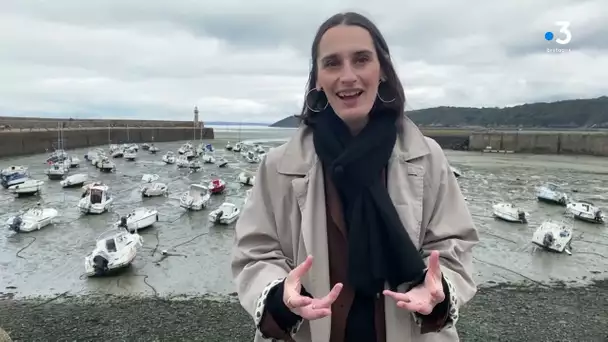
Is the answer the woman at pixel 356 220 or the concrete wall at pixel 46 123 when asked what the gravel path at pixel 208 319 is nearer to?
the woman at pixel 356 220

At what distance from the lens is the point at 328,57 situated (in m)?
1.96

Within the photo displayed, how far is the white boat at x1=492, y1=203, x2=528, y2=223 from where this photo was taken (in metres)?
23.0

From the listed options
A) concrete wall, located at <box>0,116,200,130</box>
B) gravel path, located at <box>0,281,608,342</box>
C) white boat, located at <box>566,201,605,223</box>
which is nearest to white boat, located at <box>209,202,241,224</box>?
gravel path, located at <box>0,281,608,342</box>

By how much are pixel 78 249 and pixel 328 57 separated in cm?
1873

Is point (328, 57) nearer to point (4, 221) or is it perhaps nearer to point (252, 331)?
point (252, 331)

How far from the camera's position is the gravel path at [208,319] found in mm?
10625

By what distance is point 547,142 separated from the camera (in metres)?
69.4

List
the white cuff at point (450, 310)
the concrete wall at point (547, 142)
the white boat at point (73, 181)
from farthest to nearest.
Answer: the concrete wall at point (547, 142), the white boat at point (73, 181), the white cuff at point (450, 310)

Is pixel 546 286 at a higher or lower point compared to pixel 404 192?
lower

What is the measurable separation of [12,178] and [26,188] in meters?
3.48

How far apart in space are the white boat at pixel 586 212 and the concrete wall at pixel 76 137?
162 ft

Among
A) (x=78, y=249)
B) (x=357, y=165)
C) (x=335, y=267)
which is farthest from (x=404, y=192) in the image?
(x=78, y=249)

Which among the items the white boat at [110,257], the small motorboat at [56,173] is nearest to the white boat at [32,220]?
the white boat at [110,257]

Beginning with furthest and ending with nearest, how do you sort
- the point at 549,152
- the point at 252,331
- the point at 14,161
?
the point at 549,152 → the point at 14,161 → the point at 252,331
